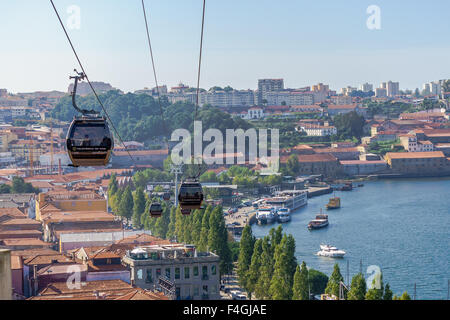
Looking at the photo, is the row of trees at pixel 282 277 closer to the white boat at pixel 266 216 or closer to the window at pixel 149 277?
the window at pixel 149 277

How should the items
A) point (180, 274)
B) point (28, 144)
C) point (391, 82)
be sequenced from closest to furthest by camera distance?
1. point (180, 274)
2. point (28, 144)
3. point (391, 82)

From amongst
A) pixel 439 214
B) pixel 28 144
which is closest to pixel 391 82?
pixel 28 144

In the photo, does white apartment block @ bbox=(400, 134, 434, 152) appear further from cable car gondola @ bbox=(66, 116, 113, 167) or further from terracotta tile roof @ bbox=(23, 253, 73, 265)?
cable car gondola @ bbox=(66, 116, 113, 167)

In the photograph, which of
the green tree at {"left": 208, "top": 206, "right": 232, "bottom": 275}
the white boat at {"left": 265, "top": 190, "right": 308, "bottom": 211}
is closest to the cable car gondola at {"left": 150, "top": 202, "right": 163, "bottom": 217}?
the green tree at {"left": 208, "top": 206, "right": 232, "bottom": 275}

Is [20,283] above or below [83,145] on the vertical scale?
below

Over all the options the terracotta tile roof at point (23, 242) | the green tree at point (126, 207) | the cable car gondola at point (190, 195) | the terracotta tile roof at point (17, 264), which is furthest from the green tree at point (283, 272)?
the green tree at point (126, 207)
